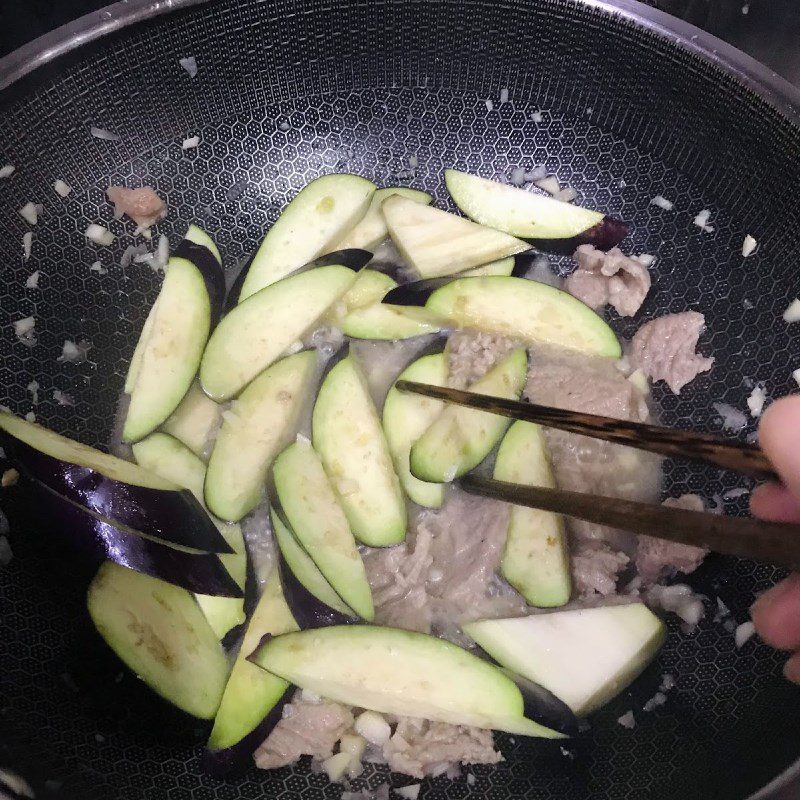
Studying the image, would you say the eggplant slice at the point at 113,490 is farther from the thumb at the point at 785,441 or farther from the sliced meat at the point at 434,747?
the thumb at the point at 785,441

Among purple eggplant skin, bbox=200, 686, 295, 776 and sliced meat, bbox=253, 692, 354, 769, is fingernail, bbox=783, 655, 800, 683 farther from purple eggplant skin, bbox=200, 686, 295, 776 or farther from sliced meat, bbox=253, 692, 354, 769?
purple eggplant skin, bbox=200, 686, 295, 776

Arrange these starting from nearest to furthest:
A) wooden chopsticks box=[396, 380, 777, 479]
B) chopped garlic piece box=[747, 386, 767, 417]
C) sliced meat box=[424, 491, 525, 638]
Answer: wooden chopsticks box=[396, 380, 777, 479], sliced meat box=[424, 491, 525, 638], chopped garlic piece box=[747, 386, 767, 417]

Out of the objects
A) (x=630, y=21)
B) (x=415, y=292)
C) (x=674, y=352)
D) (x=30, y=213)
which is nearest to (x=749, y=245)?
(x=674, y=352)

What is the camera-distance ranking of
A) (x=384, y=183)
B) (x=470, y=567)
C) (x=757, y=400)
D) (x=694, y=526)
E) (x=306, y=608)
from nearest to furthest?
1. (x=694, y=526)
2. (x=306, y=608)
3. (x=470, y=567)
4. (x=757, y=400)
5. (x=384, y=183)

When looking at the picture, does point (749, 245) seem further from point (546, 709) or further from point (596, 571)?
point (546, 709)

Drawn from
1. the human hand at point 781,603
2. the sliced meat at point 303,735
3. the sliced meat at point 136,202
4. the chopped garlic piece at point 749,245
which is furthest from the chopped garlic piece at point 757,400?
the sliced meat at point 136,202

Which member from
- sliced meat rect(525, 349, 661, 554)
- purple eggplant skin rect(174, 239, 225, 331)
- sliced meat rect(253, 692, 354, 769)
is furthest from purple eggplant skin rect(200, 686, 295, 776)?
purple eggplant skin rect(174, 239, 225, 331)
